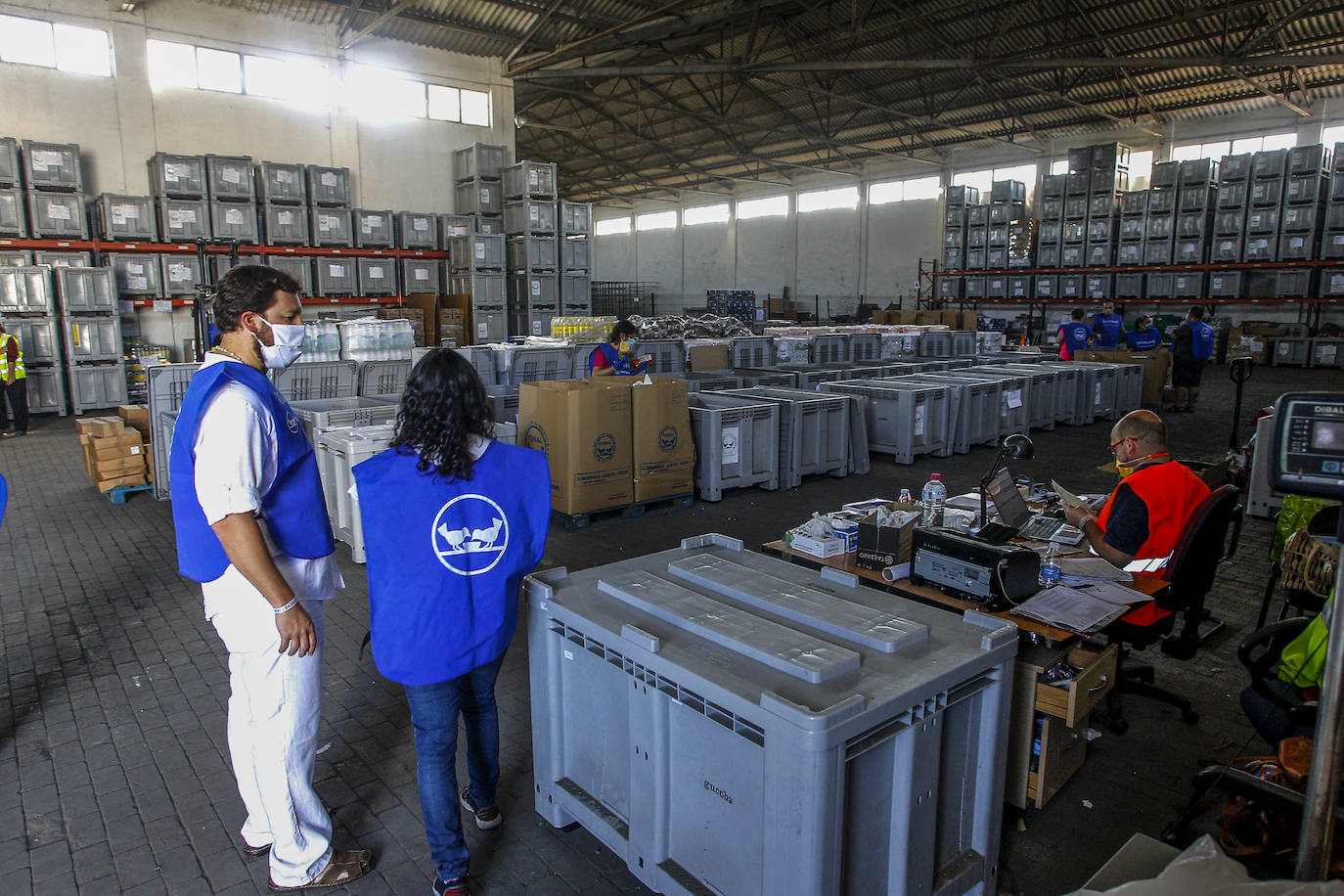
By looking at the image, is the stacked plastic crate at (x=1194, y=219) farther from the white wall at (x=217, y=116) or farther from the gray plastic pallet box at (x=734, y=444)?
the gray plastic pallet box at (x=734, y=444)

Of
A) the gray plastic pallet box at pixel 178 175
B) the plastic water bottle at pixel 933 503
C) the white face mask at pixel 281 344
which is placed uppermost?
the gray plastic pallet box at pixel 178 175

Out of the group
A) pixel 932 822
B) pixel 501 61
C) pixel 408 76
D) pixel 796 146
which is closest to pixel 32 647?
pixel 932 822

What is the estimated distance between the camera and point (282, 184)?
1486cm

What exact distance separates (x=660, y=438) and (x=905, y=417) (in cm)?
375

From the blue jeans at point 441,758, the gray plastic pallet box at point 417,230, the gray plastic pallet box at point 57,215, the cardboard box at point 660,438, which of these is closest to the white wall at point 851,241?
the gray plastic pallet box at point 417,230

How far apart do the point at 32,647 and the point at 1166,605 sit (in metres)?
6.52

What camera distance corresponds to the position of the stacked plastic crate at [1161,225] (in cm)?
2136

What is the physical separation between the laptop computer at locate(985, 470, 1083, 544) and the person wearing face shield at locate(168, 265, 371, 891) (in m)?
2.95

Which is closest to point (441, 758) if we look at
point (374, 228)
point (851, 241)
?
point (374, 228)

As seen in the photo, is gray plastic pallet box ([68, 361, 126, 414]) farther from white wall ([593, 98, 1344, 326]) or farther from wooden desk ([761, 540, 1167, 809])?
white wall ([593, 98, 1344, 326])

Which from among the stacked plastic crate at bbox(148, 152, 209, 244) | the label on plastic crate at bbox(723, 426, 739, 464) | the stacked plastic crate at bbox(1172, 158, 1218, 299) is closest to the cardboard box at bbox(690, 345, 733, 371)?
the label on plastic crate at bbox(723, 426, 739, 464)

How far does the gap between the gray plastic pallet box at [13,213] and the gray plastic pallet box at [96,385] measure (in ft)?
7.95

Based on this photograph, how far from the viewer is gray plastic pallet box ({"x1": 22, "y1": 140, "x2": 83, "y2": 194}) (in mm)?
13250

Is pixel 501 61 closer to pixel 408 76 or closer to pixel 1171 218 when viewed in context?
pixel 408 76
